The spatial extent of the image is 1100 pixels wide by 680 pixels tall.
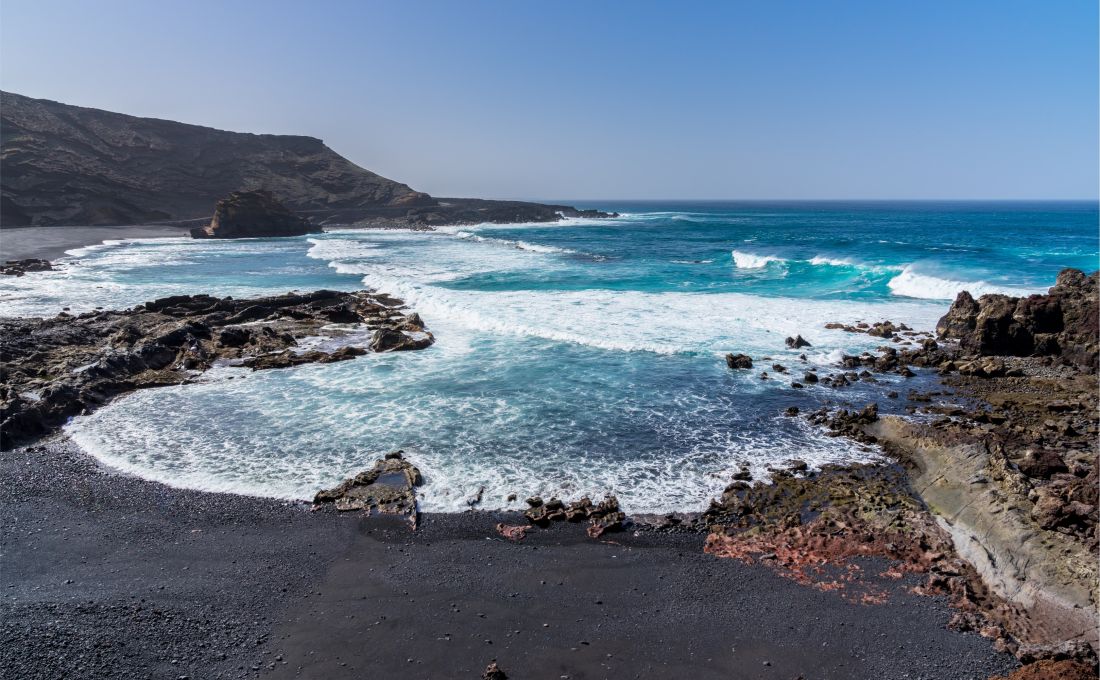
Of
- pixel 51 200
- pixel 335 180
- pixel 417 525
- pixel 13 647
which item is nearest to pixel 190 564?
pixel 13 647

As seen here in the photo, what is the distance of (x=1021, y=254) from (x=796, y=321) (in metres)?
38.2

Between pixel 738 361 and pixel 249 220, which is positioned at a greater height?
pixel 249 220

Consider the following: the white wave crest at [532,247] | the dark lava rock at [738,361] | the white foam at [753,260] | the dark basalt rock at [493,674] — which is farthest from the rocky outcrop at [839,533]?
the white wave crest at [532,247]

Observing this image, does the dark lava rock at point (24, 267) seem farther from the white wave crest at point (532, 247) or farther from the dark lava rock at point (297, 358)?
the white wave crest at point (532, 247)

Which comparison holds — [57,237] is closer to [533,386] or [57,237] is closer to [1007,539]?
[533,386]

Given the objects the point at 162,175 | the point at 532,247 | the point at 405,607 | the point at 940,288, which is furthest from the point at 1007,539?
the point at 162,175

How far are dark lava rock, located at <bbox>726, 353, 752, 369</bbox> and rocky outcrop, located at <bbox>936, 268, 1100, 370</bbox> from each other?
24.6 feet

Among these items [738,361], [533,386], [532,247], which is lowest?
[533,386]

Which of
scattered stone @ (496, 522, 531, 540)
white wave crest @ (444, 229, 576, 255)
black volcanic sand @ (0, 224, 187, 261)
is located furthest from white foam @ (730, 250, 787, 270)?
black volcanic sand @ (0, 224, 187, 261)

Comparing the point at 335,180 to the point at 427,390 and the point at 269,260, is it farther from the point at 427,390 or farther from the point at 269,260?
the point at 427,390

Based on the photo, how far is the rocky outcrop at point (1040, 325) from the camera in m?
17.9

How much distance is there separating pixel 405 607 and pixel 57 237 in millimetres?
69044

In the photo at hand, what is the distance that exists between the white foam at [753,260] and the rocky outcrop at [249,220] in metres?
54.5

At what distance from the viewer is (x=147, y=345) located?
18.7m
